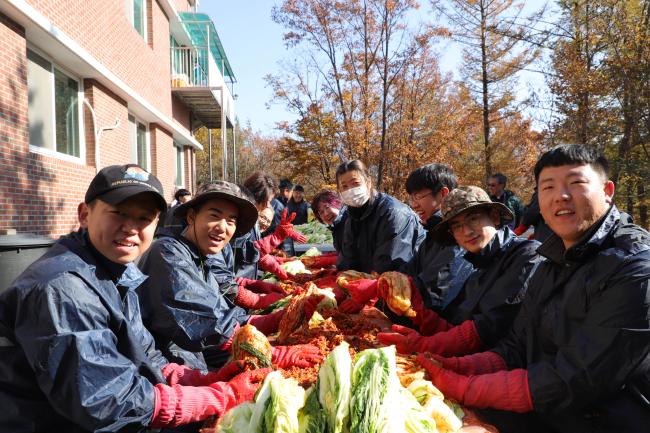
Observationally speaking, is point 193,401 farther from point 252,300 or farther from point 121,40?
point 121,40

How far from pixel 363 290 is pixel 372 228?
1369 mm

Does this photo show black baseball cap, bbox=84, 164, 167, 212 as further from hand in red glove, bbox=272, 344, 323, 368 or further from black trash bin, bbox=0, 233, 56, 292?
black trash bin, bbox=0, 233, 56, 292

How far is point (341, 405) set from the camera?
5.22ft

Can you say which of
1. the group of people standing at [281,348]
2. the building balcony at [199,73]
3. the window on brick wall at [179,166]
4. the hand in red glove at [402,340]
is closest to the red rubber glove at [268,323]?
the group of people standing at [281,348]

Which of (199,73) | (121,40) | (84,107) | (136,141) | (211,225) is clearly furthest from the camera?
(199,73)

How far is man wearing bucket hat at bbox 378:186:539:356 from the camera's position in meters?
2.54

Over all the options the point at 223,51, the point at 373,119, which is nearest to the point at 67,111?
the point at 373,119

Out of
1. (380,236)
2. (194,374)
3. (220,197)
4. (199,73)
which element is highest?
(199,73)

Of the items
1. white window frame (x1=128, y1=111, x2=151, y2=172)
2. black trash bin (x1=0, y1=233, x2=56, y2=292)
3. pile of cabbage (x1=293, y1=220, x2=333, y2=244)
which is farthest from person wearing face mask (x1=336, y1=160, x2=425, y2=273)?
white window frame (x1=128, y1=111, x2=151, y2=172)

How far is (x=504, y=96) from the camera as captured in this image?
18.5 meters

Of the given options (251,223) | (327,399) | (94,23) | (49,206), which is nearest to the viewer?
(327,399)

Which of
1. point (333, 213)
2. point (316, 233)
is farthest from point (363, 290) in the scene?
point (316, 233)

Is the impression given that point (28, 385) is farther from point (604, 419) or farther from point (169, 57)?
point (169, 57)

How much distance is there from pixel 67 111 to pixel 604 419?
31.9 feet
